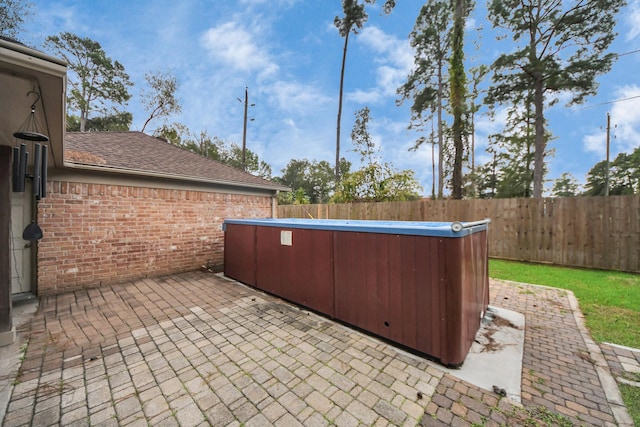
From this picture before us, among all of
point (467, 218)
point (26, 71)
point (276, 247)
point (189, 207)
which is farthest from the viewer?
point (467, 218)

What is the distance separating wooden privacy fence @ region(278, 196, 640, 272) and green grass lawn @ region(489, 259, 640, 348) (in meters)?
0.35

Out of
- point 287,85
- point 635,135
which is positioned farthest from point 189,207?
point 635,135

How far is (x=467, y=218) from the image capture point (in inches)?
300

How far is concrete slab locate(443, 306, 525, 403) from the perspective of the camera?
204 cm

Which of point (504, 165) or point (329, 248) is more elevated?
point (504, 165)

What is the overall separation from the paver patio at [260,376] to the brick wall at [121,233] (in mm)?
1283

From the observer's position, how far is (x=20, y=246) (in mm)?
4117

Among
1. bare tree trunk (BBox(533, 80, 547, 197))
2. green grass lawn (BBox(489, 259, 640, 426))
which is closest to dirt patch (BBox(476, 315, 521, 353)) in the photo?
green grass lawn (BBox(489, 259, 640, 426))

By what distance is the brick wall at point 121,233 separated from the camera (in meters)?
4.25

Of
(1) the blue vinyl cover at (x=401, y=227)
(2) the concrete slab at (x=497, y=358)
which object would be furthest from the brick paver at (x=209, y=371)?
(1) the blue vinyl cover at (x=401, y=227)

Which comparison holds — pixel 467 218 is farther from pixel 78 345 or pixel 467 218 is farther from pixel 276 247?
pixel 78 345

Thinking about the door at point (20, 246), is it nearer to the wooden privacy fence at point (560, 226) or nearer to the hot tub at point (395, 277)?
the hot tub at point (395, 277)

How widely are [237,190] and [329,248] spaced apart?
4.46 metres

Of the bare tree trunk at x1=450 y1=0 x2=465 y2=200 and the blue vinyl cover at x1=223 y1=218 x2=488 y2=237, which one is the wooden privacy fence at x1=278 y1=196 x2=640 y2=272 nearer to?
the bare tree trunk at x1=450 y1=0 x2=465 y2=200
